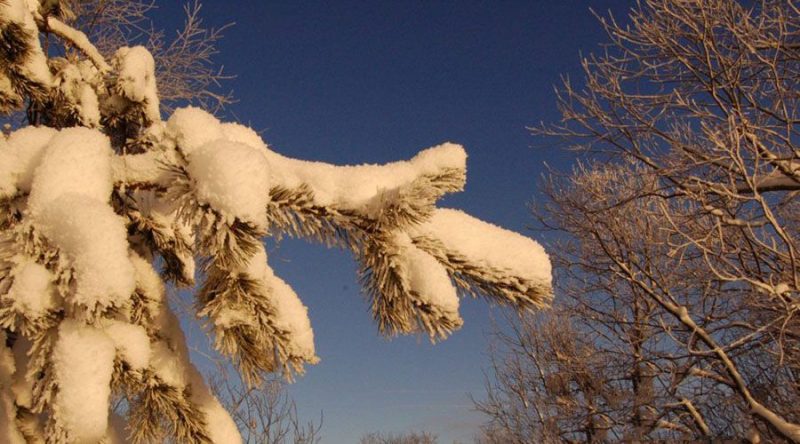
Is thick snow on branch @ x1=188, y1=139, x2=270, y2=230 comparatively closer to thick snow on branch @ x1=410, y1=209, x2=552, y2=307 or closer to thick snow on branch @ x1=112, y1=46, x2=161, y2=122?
thick snow on branch @ x1=410, y1=209, x2=552, y2=307

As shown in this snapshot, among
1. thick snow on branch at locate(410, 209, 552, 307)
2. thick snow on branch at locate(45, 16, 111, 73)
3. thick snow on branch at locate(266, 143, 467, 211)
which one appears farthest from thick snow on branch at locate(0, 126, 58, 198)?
thick snow on branch at locate(45, 16, 111, 73)

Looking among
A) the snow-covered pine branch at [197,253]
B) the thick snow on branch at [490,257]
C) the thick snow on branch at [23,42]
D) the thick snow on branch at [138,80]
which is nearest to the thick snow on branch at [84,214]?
the snow-covered pine branch at [197,253]

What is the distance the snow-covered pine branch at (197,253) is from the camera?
991 mm

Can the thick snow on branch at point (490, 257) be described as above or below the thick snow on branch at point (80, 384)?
above

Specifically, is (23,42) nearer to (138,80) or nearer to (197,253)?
(138,80)

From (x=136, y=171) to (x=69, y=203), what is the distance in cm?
25

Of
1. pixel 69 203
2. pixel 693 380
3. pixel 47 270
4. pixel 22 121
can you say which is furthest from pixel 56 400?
pixel 693 380

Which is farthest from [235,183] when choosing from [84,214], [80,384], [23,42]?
[23,42]

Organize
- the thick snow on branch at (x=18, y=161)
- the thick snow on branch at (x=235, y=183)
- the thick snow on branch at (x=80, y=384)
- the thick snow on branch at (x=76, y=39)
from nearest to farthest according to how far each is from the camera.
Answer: the thick snow on branch at (x=235, y=183) → the thick snow on branch at (x=80, y=384) → the thick snow on branch at (x=18, y=161) → the thick snow on branch at (x=76, y=39)

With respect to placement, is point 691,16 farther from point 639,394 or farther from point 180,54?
point 639,394

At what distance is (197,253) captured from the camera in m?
1.27

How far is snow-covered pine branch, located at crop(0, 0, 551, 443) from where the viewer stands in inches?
39.0

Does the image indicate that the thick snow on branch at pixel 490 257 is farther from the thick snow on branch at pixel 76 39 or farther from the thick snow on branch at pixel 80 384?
the thick snow on branch at pixel 76 39

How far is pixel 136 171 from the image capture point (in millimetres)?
1287
